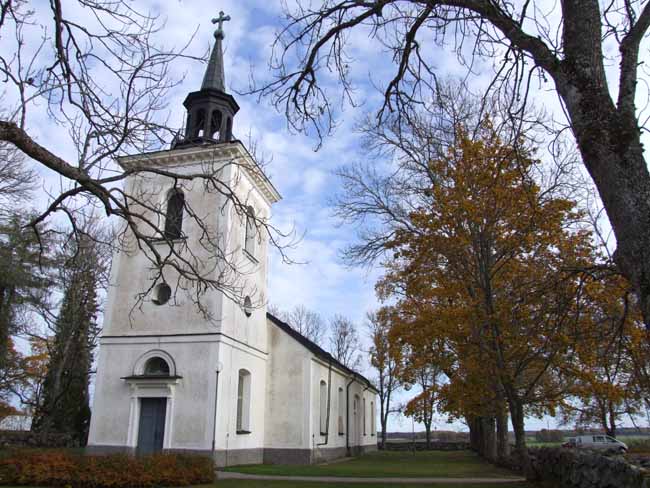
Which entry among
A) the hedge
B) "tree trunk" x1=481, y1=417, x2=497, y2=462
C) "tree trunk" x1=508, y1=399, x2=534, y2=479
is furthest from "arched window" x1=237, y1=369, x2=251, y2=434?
"tree trunk" x1=481, y1=417, x2=497, y2=462

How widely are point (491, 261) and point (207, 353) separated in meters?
10.7

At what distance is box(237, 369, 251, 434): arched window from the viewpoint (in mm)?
21438

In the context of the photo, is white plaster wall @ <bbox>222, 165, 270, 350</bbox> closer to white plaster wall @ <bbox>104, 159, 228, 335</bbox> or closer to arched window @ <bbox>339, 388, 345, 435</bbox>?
white plaster wall @ <bbox>104, 159, 228, 335</bbox>

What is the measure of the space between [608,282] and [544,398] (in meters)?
4.72

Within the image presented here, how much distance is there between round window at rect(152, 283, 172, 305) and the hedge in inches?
301

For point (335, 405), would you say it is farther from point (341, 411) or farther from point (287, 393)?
point (287, 393)

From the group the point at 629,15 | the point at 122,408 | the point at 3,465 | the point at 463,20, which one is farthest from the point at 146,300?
the point at 629,15

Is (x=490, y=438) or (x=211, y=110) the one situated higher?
(x=211, y=110)

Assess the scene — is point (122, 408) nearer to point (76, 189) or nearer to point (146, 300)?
point (146, 300)

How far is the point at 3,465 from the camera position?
13.1 meters

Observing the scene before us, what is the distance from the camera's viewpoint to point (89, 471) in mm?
13008

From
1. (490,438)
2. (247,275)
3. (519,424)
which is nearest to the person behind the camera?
(519,424)

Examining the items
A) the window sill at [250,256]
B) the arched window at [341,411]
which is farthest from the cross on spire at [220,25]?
the arched window at [341,411]

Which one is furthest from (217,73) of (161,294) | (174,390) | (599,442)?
(599,442)
